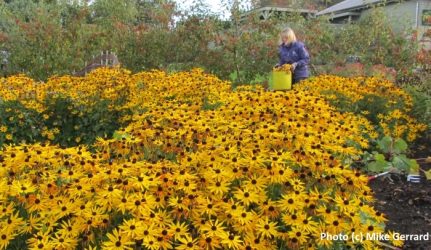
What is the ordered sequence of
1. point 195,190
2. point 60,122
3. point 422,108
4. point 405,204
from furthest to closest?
point 422,108
point 60,122
point 405,204
point 195,190

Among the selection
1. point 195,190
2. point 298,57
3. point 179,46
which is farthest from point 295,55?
point 195,190

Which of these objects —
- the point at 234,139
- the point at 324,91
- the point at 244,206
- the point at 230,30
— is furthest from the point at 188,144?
the point at 230,30

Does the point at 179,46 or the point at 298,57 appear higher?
the point at 179,46

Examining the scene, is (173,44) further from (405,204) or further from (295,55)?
(405,204)

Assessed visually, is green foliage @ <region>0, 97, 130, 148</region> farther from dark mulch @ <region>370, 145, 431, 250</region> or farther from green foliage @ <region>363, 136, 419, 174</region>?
dark mulch @ <region>370, 145, 431, 250</region>

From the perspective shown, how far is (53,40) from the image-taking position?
9.44 meters

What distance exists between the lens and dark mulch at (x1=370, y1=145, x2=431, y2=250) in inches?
138

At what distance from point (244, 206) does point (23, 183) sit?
0.93m

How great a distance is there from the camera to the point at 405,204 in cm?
400

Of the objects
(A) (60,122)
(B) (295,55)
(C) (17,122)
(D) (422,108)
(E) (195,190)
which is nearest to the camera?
(E) (195,190)

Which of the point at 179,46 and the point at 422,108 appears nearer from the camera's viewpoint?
the point at 422,108

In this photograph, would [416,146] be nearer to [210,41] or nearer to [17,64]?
[210,41]

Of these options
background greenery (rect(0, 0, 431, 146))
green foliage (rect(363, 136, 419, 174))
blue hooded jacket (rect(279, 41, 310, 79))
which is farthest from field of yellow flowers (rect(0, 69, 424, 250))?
background greenery (rect(0, 0, 431, 146))

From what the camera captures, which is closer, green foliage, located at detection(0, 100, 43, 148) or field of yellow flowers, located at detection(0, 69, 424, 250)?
field of yellow flowers, located at detection(0, 69, 424, 250)
